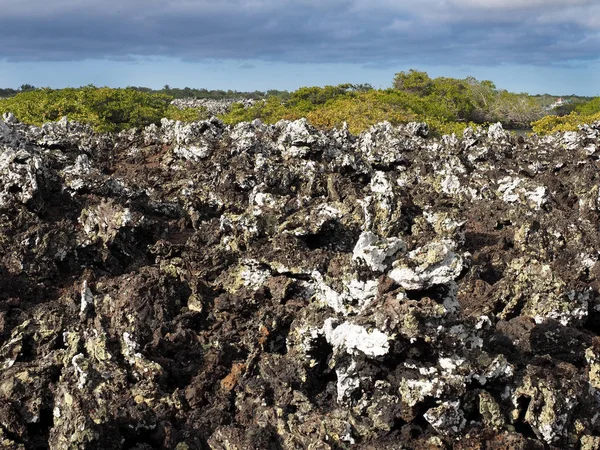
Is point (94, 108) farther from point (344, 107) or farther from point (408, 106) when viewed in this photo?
point (408, 106)

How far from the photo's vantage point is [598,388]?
5945 mm

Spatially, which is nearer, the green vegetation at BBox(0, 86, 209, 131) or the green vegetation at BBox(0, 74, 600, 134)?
the green vegetation at BBox(0, 86, 209, 131)

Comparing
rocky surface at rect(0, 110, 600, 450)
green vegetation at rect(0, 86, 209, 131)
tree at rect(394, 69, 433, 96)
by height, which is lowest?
rocky surface at rect(0, 110, 600, 450)

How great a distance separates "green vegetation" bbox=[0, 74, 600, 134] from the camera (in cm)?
2933

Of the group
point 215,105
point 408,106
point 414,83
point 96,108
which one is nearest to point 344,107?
point 408,106

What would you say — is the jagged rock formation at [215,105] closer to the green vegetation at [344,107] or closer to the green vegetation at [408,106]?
the green vegetation at [408,106]

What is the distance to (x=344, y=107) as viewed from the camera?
110 feet

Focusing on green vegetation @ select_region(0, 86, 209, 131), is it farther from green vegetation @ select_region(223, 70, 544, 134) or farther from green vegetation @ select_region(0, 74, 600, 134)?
green vegetation @ select_region(223, 70, 544, 134)

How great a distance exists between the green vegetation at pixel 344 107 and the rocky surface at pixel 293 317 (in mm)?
18018

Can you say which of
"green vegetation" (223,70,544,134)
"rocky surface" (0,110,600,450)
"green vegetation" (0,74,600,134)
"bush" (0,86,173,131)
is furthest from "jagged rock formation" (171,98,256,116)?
"rocky surface" (0,110,600,450)

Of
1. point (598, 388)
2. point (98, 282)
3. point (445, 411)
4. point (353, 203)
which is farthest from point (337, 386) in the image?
point (353, 203)

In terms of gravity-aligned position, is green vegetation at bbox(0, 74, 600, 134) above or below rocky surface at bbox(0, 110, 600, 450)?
above

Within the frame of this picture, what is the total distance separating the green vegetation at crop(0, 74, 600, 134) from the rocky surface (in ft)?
59.1

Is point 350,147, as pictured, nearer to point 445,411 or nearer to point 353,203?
point 353,203
